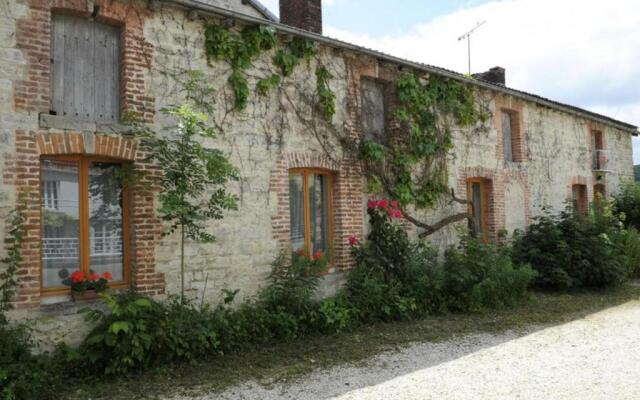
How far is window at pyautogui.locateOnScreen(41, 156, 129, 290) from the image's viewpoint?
553 cm

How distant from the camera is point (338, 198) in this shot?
319 inches

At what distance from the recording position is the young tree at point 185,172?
18.6ft

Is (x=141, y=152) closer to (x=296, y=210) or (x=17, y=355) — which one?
(x=17, y=355)

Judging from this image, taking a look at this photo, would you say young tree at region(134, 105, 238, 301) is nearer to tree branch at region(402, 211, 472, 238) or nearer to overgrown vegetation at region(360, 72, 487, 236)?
overgrown vegetation at region(360, 72, 487, 236)

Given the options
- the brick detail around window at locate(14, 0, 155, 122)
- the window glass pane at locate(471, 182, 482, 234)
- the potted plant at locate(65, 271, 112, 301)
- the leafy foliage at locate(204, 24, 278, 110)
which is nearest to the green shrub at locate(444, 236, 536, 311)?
the window glass pane at locate(471, 182, 482, 234)

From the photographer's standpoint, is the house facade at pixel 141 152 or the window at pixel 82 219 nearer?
the house facade at pixel 141 152

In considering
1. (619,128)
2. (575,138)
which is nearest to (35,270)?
(575,138)

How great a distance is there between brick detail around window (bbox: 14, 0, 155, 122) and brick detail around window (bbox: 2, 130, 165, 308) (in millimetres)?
406

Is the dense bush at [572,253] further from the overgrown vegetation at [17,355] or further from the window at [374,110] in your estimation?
the overgrown vegetation at [17,355]

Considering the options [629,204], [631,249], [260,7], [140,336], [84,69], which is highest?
[260,7]

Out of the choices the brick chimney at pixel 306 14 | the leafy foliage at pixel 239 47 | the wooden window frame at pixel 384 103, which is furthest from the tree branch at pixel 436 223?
the brick chimney at pixel 306 14

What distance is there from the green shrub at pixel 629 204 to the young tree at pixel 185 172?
1310 cm

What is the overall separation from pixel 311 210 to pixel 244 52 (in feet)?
8.68

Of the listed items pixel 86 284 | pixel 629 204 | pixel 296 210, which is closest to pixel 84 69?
pixel 86 284
